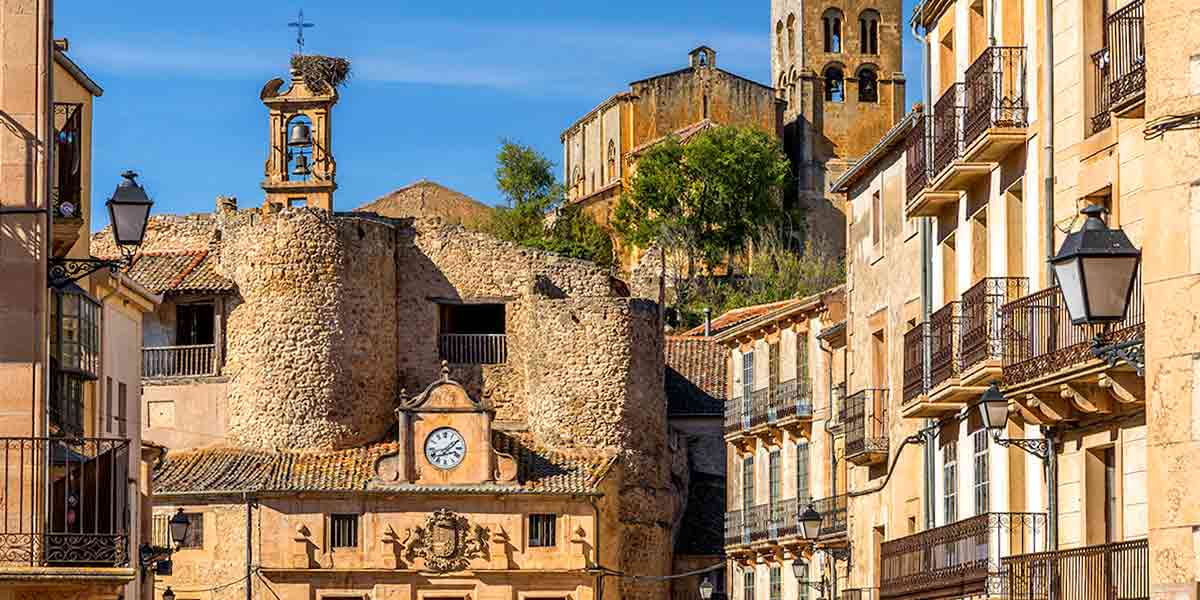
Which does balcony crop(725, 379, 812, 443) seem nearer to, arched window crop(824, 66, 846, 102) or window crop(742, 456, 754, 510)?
window crop(742, 456, 754, 510)

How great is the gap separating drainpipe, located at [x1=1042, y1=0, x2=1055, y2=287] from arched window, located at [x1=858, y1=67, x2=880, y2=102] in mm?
90507

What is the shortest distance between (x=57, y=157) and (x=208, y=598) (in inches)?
1510

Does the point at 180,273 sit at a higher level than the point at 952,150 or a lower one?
higher

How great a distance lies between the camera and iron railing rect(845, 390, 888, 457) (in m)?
42.8

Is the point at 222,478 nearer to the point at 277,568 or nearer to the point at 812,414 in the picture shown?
the point at 277,568

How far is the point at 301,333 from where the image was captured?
2817 inches

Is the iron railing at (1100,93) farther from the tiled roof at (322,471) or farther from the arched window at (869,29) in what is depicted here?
the arched window at (869,29)

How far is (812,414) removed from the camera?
55031 mm

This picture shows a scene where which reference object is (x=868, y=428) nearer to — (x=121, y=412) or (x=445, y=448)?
(x=121, y=412)

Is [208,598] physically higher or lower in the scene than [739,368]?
lower

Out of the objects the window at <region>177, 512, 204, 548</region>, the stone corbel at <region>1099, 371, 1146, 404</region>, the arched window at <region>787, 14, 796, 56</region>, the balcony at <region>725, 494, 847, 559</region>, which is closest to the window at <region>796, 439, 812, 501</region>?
the balcony at <region>725, 494, 847, 559</region>

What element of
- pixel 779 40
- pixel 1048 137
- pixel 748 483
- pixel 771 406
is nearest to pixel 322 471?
pixel 748 483

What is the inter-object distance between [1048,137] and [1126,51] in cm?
360

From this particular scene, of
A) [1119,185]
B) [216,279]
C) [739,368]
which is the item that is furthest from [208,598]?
[1119,185]
